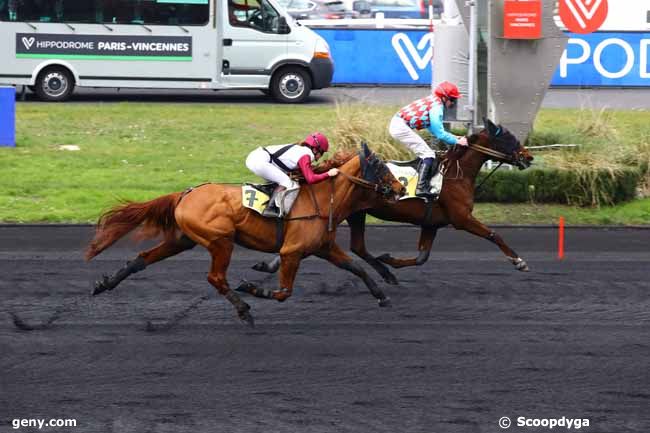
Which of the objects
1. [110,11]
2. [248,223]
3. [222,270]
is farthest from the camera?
[110,11]

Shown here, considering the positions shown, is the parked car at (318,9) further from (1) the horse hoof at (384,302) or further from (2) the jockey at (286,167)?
(2) the jockey at (286,167)

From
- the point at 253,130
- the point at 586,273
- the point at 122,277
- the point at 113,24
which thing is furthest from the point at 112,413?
the point at 113,24

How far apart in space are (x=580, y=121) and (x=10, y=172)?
343 inches

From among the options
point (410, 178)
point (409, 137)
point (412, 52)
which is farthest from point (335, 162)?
point (412, 52)

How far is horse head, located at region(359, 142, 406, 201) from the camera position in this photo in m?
10.5

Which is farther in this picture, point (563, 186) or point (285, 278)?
point (563, 186)

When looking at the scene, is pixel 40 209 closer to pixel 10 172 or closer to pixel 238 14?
pixel 10 172

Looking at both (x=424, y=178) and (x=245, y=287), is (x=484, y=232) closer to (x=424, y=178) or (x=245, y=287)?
(x=424, y=178)

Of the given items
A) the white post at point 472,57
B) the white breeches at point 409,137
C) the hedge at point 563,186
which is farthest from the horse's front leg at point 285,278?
the white post at point 472,57

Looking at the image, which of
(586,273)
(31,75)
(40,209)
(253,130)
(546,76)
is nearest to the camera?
(586,273)

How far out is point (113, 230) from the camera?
10.4 metres

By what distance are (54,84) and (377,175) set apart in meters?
15.4

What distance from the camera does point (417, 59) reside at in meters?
27.2

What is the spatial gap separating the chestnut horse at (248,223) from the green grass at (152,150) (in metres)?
5.57
